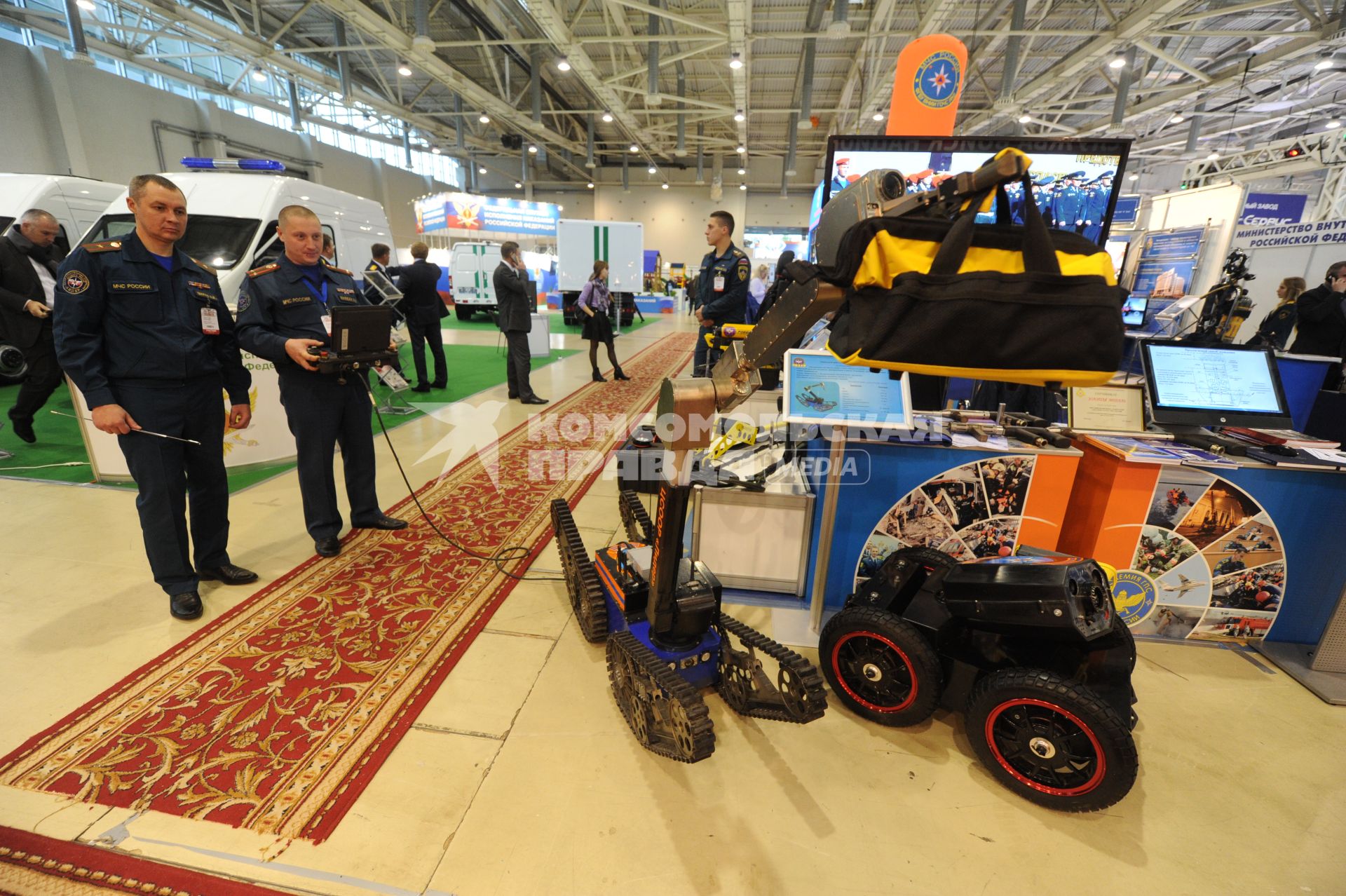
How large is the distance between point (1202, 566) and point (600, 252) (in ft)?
43.7

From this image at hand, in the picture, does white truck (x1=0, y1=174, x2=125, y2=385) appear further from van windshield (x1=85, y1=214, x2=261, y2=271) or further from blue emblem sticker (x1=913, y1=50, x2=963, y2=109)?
blue emblem sticker (x1=913, y1=50, x2=963, y2=109)

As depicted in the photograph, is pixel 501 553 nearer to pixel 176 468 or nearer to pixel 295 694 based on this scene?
pixel 295 694

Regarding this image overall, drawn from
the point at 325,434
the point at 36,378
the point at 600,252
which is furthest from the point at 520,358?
the point at 600,252

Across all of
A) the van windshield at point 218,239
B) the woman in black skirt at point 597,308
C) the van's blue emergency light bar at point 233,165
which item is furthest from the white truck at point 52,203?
the woman in black skirt at point 597,308

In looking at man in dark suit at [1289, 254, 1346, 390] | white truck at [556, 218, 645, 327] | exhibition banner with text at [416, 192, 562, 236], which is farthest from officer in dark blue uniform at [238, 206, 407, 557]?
exhibition banner with text at [416, 192, 562, 236]

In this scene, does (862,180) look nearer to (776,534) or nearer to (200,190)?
(776,534)

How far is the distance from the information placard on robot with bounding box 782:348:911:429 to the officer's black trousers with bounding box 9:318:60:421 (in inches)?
239

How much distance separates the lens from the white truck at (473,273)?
14570 millimetres

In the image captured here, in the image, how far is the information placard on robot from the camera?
2543 millimetres

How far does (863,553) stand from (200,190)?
7.28 m

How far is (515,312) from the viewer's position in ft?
21.7

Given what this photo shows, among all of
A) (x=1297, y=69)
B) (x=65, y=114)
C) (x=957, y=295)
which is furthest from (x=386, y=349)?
(x=1297, y=69)

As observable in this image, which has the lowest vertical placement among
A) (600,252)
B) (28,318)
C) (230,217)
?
(28,318)

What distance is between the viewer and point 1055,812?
179 centimetres
